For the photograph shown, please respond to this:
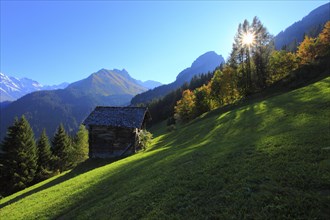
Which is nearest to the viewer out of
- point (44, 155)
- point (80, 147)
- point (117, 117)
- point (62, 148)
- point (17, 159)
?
point (117, 117)

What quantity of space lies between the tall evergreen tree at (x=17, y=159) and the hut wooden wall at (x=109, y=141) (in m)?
17.7

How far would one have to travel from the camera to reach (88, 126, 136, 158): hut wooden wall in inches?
1957

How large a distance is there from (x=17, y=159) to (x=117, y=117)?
24.2 meters

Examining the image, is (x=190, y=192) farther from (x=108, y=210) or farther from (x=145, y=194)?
(x=108, y=210)

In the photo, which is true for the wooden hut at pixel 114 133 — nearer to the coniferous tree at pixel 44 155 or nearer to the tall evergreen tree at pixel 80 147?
the coniferous tree at pixel 44 155

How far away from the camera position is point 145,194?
16.3 m

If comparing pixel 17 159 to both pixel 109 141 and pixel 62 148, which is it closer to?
pixel 62 148

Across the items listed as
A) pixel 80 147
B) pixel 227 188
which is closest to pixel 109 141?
pixel 227 188

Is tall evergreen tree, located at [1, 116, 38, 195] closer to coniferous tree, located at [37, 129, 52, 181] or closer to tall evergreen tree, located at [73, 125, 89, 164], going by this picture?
coniferous tree, located at [37, 129, 52, 181]

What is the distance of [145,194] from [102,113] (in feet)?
128

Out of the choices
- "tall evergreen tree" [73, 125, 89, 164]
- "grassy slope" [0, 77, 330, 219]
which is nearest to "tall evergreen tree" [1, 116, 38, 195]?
"tall evergreen tree" [73, 125, 89, 164]

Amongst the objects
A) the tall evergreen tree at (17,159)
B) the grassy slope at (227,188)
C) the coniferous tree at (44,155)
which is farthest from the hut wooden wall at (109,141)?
the grassy slope at (227,188)

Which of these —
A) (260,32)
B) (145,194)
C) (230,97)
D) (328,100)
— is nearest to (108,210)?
(145,194)

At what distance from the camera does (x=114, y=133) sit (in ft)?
166
